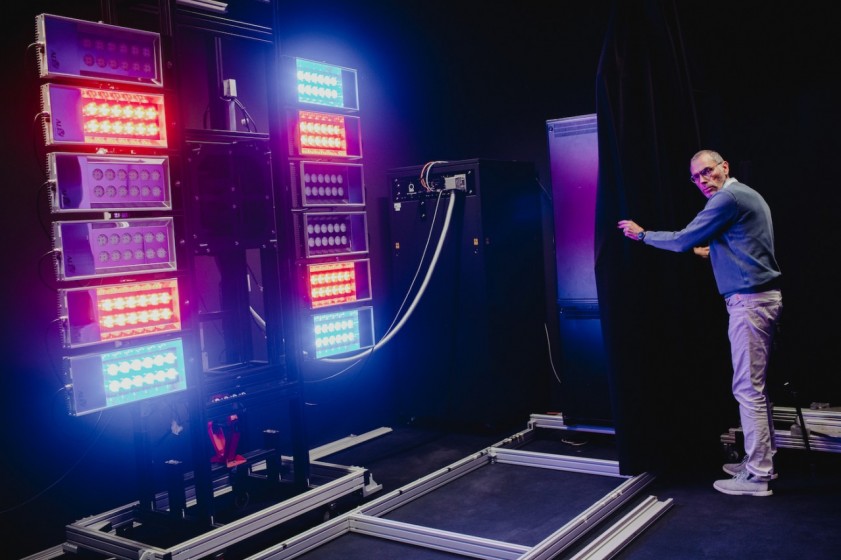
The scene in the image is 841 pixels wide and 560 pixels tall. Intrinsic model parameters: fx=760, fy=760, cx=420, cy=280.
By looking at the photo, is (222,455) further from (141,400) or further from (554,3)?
(554,3)

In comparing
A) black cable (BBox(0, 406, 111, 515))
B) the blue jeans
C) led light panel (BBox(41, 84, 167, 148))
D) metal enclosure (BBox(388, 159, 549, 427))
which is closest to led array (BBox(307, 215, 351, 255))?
metal enclosure (BBox(388, 159, 549, 427))

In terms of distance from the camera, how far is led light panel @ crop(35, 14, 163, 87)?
3.26 metres

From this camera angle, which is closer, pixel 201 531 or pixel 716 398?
pixel 201 531

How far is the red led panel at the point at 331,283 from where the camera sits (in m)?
4.65

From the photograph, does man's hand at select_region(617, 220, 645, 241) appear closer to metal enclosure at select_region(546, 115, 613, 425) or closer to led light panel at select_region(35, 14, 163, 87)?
metal enclosure at select_region(546, 115, 613, 425)

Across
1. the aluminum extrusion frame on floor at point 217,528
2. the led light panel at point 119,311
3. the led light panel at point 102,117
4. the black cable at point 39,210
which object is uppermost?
the led light panel at point 102,117

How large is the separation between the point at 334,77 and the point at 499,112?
1.89 meters

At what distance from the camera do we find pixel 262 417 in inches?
205

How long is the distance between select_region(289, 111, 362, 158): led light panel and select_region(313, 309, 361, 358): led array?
3.31 ft

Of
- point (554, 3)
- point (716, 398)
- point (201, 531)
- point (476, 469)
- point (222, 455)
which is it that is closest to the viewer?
point (201, 531)

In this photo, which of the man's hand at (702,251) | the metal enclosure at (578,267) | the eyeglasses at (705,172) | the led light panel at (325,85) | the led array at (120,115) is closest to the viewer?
the led array at (120,115)

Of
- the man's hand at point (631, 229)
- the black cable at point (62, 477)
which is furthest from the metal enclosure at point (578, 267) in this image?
the black cable at point (62, 477)

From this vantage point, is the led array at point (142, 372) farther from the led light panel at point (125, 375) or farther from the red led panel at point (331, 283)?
the red led panel at point (331, 283)

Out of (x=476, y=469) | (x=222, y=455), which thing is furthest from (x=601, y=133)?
(x=222, y=455)
